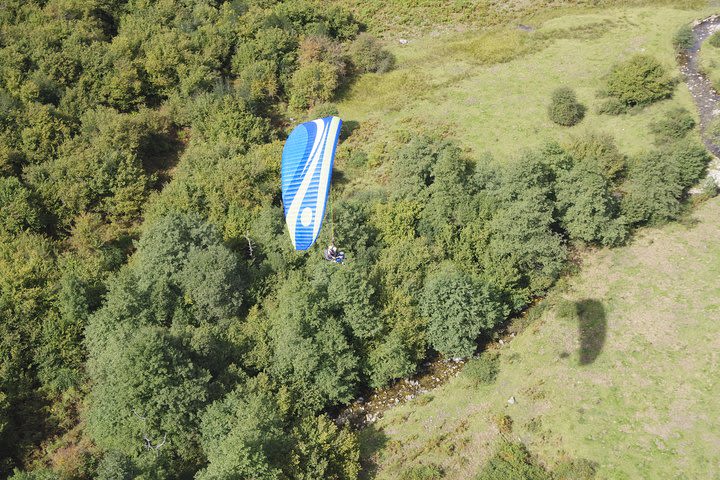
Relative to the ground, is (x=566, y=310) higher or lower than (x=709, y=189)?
lower

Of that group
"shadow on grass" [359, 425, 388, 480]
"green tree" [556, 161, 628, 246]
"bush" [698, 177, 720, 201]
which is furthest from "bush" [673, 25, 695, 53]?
"shadow on grass" [359, 425, 388, 480]

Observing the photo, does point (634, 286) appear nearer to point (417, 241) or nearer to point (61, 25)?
point (417, 241)

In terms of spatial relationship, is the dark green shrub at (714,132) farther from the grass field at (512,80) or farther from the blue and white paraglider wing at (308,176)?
the blue and white paraglider wing at (308,176)

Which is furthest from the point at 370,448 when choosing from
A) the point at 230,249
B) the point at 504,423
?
the point at 230,249

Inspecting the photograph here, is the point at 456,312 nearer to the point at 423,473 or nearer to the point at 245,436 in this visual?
the point at 423,473

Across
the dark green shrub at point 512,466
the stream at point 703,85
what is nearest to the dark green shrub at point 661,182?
the stream at point 703,85

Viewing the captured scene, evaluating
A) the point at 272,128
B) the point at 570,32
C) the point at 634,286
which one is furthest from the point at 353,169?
the point at 570,32
